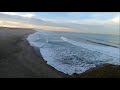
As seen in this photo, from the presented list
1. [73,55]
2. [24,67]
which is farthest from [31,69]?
[73,55]

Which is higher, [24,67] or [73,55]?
[24,67]

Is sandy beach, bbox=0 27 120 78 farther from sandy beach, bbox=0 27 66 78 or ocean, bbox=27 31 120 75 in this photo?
ocean, bbox=27 31 120 75

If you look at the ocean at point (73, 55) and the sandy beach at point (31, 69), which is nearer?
the sandy beach at point (31, 69)

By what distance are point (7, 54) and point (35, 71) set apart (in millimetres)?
1456

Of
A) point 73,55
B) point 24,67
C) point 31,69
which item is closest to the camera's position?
point 31,69

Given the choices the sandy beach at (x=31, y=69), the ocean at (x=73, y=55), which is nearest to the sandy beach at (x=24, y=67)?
the sandy beach at (x=31, y=69)

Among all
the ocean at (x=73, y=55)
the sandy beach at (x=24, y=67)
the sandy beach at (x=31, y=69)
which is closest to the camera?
the sandy beach at (x=31, y=69)

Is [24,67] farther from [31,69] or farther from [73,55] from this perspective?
[73,55]

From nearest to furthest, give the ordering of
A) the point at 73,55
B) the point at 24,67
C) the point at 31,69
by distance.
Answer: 1. the point at 31,69
2. the point at 24,67
3. the point at 73,55

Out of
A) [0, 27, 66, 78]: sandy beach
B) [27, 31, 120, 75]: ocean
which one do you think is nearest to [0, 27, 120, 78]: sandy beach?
[0, 27, 66, 78]: sandy beach

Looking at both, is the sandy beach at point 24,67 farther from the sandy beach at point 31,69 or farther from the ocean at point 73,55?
the ocean at point 73,55
